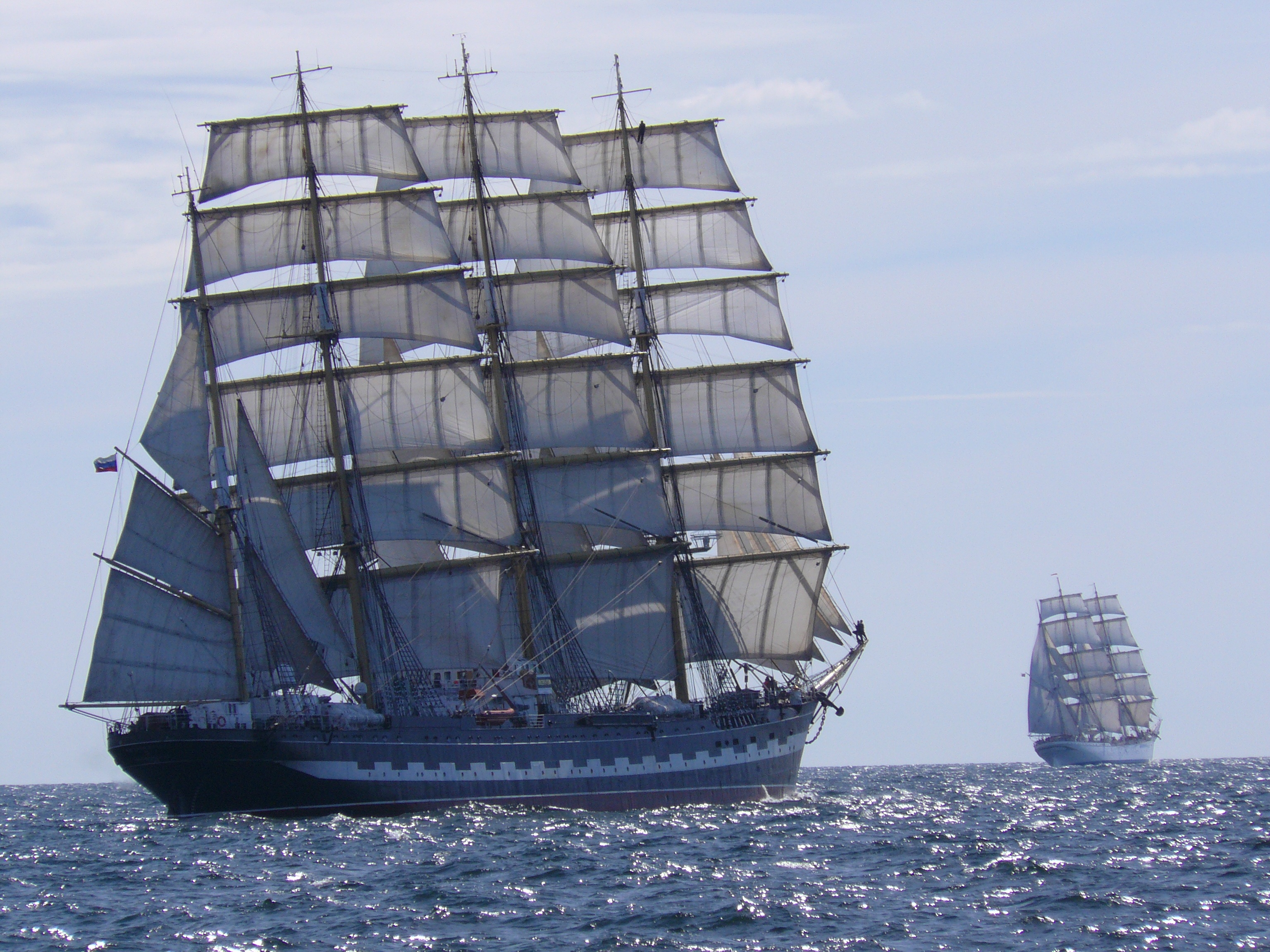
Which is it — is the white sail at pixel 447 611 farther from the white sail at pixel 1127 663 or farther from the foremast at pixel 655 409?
the white sail at pixel 1127 663

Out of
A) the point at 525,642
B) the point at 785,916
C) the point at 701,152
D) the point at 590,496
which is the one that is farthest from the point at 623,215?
the point at 785,916

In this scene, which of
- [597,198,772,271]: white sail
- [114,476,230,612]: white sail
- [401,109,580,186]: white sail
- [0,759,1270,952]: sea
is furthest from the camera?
[597,198,772,271]: white sail

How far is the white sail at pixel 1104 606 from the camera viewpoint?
166 m

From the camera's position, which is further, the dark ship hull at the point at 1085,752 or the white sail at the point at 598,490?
the dark ship hull at the point at 1085,752

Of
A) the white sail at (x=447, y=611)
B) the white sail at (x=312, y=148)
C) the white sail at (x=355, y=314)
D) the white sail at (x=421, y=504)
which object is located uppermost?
the white sail at (x=312, y=148)

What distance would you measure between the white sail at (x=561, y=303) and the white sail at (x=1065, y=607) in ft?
361

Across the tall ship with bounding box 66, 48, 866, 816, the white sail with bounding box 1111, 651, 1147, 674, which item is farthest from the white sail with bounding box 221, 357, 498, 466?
the white sail with bounding box 1111, 651, 1147, 674

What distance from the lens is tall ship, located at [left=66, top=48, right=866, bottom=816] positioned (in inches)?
2068

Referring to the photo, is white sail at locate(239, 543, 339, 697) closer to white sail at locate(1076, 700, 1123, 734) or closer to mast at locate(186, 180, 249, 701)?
mast at locate(186, 180, 249, 701)

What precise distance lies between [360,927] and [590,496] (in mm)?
35863

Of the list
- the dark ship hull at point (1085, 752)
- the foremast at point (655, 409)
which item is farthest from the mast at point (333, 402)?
the dark ship hull at point (1085, 752)

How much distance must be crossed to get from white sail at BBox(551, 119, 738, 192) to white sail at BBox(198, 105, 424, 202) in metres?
11.1

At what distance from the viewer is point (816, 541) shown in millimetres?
70812

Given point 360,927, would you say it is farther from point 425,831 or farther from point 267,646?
point 267,646
